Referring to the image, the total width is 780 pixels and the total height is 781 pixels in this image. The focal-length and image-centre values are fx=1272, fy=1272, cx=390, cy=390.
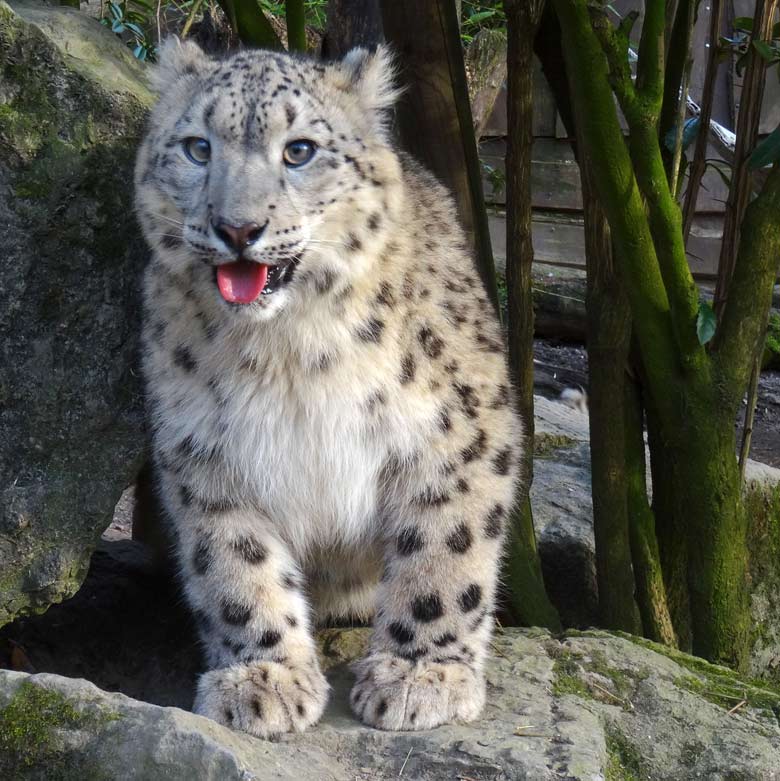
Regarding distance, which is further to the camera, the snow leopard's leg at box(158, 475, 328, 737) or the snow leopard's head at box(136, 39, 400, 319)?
the snow leopard's leg at box(158, 475, 328, 737)

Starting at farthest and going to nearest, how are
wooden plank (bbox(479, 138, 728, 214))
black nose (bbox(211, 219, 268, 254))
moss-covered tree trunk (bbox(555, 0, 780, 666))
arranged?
wooden plank (bbox(479, 138, 728, 214)) → moss-covered tree trunk (bbox(555, 0, 780, 666)) → black nose (bbox(211, 219, 268, 254))

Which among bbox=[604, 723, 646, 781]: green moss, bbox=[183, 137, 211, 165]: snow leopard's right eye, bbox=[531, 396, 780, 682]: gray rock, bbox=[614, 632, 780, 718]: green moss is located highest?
bbox=[183, 137, 211, 165]: snow leopard's right eye

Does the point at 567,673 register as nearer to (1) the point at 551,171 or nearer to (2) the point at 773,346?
(2) the point at 773,346

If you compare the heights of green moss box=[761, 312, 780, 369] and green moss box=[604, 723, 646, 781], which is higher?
green moss box=[604, 723, 646, 781]

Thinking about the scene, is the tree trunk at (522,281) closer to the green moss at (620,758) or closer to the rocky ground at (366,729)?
the rocky ground at (366,729)

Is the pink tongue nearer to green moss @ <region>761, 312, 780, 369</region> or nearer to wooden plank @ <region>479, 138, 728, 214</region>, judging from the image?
green moss @ <region>761, 312, 780, 369</region>

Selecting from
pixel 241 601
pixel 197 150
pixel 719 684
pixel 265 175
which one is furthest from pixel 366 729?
pixel 197 150

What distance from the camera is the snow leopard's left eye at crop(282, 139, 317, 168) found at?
283 centimetres

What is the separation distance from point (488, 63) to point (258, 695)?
12.1 ft

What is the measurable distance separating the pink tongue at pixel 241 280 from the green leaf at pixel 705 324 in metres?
1.25

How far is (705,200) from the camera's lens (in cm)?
884

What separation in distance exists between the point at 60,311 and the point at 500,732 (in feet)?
4.97

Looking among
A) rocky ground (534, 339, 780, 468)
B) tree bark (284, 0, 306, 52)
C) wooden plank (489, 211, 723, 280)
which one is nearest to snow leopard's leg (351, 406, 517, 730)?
tree bark (284, 0, 306, 52)

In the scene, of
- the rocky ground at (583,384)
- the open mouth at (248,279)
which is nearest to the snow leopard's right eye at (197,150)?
the open mouth at (248,279)
